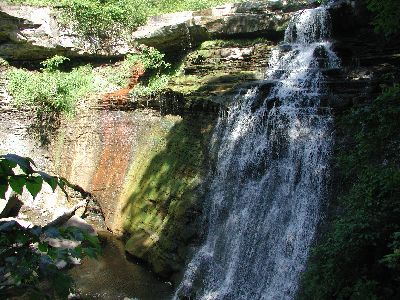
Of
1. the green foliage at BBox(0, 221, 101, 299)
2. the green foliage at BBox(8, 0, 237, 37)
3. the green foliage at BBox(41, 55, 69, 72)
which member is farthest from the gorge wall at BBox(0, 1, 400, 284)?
the green foliage at BBox(0, 221, 101, 299)

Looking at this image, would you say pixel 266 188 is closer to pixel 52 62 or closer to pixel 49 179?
pixel 49 179

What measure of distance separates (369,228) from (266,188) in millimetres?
3312

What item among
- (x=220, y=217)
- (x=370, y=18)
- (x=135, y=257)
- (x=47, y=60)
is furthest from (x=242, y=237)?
(x=47, y=60)

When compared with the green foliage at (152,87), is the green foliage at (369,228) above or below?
below

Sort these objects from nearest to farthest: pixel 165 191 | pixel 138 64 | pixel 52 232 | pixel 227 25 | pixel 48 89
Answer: pixel 52 232 → pixel 165 191 → pixel 227 25 → pixel 48 89 → pixel 138 64

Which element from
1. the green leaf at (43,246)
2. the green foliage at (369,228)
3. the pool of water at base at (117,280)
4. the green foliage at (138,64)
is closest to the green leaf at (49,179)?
the green leaf at (43,246)

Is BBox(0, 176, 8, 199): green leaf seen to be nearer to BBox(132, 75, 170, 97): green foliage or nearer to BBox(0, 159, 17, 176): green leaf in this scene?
BBox(0, 159, 17, 176): green leaf

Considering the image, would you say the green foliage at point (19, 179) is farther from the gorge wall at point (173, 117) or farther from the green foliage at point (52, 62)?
the green foliage at point (52, 62)

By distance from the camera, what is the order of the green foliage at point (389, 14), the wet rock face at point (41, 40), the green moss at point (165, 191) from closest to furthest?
1. the green foliage at point (389, 14)
2. the green moss at point (165, 191)
3. the wet rock face at point (41, 40)

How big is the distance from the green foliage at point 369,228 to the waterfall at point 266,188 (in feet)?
5.33

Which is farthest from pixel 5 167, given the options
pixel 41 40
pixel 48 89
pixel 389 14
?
pixel 41 40

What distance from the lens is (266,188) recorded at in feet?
25.0

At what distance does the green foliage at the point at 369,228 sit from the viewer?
4.09 meters

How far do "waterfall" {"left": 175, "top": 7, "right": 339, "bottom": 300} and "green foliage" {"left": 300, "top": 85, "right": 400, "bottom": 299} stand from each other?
63.9 inches
